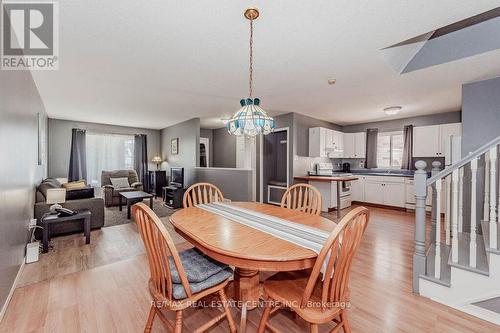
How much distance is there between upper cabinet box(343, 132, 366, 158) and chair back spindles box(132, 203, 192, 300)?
6.18 metres

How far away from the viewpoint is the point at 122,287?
2.15 metres

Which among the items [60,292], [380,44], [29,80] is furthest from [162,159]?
[380,44]

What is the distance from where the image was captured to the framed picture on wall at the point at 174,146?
6.90 metres

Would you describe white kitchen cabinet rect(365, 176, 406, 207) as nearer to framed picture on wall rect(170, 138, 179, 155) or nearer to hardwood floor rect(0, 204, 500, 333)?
hardwood floor rect(0, 204, 500, 333)

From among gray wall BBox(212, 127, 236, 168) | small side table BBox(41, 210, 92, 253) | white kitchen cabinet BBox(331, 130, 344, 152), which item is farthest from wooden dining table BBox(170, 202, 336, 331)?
gray wall BBox(212, 127, 236, 168)

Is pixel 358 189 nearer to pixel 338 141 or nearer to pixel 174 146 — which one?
pixel 338 141

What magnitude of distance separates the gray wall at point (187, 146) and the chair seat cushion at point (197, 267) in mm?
4547

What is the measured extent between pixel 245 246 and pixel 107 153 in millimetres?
7237

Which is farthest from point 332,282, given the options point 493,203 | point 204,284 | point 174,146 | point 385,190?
point 174,146

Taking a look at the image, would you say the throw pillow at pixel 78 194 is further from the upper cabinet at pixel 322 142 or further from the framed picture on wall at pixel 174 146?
the upper cabinet at pixel 322 142

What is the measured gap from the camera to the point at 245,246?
4.35 ft

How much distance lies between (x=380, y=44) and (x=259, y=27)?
48.2 inches

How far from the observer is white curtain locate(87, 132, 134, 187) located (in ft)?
22.0

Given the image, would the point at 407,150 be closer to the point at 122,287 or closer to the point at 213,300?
the point at 213,300
